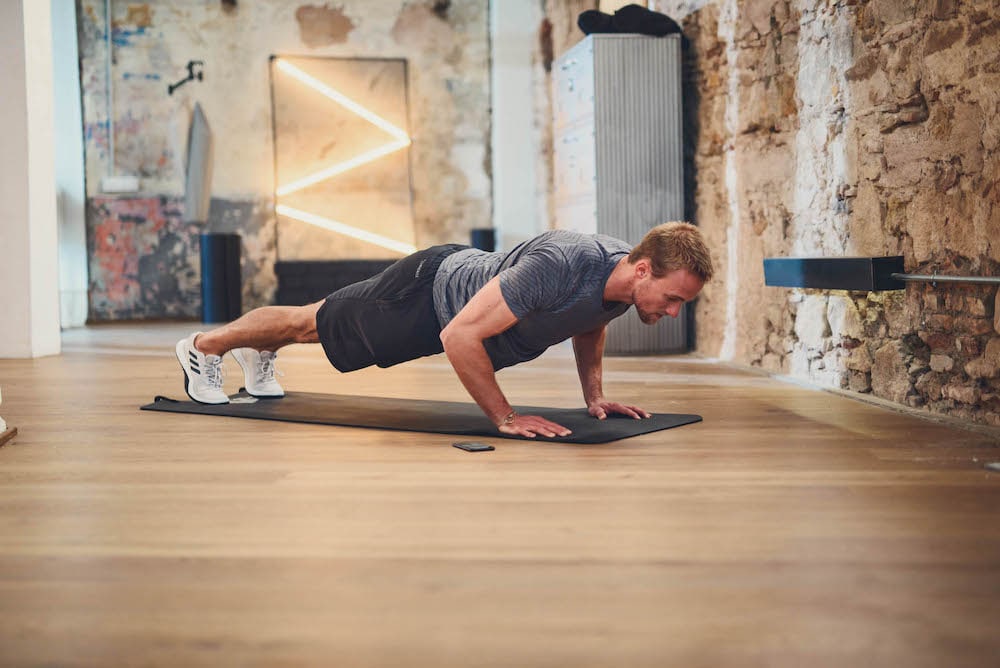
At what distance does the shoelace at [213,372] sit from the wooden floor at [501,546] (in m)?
A: 0.37

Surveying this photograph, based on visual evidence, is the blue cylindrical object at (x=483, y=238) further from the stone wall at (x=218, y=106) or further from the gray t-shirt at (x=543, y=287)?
the gray t-shirt at (x=543, y=287)

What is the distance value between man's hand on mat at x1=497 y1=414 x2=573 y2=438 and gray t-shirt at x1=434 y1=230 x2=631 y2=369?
0.23 meters

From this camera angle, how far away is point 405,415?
11.9 feet

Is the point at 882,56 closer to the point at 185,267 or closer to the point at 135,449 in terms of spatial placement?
the point at 135,449

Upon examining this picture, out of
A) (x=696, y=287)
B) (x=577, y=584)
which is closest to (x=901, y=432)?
(x=696, y=287)

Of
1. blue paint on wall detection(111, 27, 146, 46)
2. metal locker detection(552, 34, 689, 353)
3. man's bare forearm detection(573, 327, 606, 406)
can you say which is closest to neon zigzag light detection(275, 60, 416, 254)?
blue paint on wall detection(111, 27, 146, 46)

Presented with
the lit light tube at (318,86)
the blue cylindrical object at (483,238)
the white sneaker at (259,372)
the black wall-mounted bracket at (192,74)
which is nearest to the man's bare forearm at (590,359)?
the white sneaker at (259,372)

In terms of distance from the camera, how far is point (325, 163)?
915 centimetres

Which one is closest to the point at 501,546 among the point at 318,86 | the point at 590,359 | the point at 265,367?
the point at 590,359

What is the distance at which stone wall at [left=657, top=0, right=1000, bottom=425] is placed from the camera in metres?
3.31

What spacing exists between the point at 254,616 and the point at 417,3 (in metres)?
8.41

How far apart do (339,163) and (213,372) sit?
5500 mm

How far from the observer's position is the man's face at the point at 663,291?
2898 millimetres

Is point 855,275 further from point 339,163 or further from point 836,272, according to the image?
point 339,163
